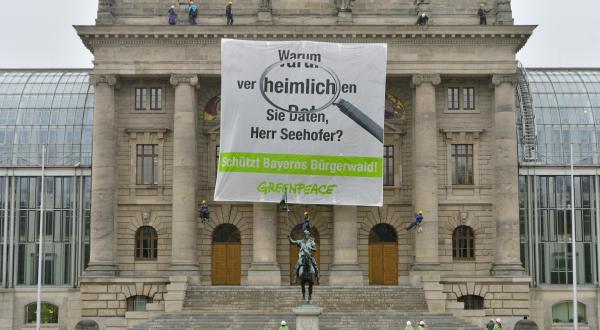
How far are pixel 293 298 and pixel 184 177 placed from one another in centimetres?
1036

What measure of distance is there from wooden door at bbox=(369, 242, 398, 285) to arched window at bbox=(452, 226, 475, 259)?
3.83 metres

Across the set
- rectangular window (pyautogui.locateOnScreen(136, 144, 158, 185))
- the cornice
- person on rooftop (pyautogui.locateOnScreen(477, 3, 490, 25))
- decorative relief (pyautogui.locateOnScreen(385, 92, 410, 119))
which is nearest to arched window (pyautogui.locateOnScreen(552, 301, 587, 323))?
decorative relief (pyautogui.locateOnScreen(385, 92, 410, 119))

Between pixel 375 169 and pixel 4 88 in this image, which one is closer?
pixel 375 169

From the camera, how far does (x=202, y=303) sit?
205ft

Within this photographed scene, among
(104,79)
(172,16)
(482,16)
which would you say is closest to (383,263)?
(482,16)

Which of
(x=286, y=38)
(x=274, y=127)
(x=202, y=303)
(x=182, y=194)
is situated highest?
(x=286, y=38)

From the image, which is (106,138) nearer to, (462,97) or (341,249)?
(341,249)

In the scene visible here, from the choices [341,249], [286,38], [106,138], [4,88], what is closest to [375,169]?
[341,249]

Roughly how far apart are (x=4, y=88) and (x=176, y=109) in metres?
17.1

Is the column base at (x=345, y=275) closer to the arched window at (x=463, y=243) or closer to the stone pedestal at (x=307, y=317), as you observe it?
the arched window at (x=463, y=243)

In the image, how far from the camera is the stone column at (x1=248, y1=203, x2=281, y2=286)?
65.0 m

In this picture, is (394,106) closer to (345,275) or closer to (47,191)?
(345,275)

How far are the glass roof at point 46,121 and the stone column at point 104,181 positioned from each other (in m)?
6.75

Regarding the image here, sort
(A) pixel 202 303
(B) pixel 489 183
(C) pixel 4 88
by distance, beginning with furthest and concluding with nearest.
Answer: (C) pixel 4 88 → (B) pixel 489 183 → (A) pixel 202 303
